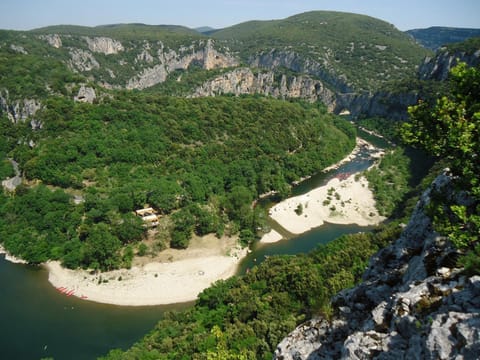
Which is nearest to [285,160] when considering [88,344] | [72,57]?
[88,344]

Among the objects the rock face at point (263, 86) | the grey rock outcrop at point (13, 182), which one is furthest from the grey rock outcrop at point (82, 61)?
the grey rock outcrop at point (13, 182)

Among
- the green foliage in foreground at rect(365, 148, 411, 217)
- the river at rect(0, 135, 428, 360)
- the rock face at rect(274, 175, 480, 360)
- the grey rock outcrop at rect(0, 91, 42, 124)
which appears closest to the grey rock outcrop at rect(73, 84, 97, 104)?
the grey rock outcrop at rect(0, 91, 42, 124)

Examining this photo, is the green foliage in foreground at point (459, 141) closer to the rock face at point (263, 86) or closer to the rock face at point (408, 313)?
the rock face at point (408, 313)

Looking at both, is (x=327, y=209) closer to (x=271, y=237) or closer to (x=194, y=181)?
(x=271, y=237)

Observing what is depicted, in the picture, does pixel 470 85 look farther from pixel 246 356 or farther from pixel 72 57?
pixel 72 57

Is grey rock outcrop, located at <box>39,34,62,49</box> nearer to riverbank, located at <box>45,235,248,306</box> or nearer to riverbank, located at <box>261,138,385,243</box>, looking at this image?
riverbank, located at <box>261,138,385,243</box>

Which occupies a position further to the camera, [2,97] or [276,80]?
[276,80]
